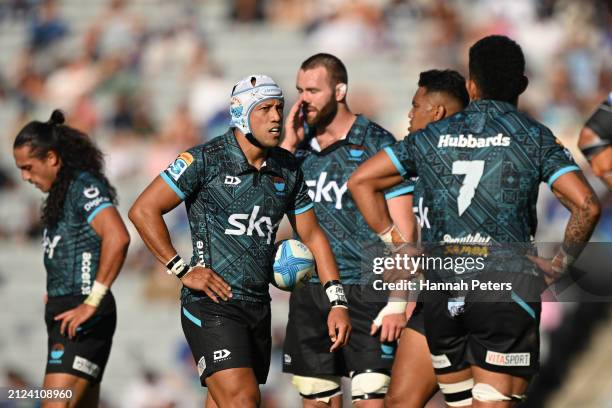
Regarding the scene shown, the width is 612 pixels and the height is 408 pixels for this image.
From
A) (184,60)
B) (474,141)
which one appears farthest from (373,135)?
(184,60)

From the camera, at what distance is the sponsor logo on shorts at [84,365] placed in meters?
8.30

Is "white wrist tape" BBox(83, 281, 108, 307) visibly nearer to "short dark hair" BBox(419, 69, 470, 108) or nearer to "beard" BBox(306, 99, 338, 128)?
"beard" BBox(306, 99, 338, 128)

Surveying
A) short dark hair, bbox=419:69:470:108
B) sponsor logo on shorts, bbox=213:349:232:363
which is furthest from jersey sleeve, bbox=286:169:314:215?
short dark hair, bbox=419:69:470:108

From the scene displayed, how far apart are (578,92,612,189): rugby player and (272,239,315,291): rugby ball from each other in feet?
6.77

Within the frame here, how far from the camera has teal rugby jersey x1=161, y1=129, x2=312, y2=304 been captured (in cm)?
686

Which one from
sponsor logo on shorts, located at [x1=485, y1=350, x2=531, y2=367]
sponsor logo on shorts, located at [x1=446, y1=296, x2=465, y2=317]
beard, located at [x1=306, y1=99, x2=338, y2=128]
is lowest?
sponsor logo on shorts, located at [x1=485, y1=350, x2=531, y2=367]

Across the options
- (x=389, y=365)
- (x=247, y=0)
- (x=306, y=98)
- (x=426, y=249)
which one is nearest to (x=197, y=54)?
(x=247, y=0)

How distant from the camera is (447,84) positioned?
788 cm

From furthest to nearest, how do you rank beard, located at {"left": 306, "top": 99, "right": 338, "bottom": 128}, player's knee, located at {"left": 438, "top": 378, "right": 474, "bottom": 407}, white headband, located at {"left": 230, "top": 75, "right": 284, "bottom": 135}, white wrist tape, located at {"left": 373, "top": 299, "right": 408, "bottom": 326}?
beard, located at {"left": 306, "top": 99, "right": 338, "bottom": 128} < white wrist tape, located at {"left": 373, "top": 299, "right": 408, "bottom": 326} < white headband, located at {"left": 230, "top": 75, "right": 284, "bottom": 135} < player's knee, located at {"left": 438, "top": 378, "right": 474, "bottom": 407}

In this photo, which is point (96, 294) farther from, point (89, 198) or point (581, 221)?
point (581, 221)

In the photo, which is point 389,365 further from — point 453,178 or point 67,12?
point 67,12

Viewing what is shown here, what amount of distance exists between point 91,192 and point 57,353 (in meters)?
1.25

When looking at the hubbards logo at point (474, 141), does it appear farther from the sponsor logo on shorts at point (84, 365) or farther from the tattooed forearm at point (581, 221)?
the sponsor logo on shorts at point (84, 365)

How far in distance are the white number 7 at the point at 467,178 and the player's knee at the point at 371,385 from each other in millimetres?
2045
